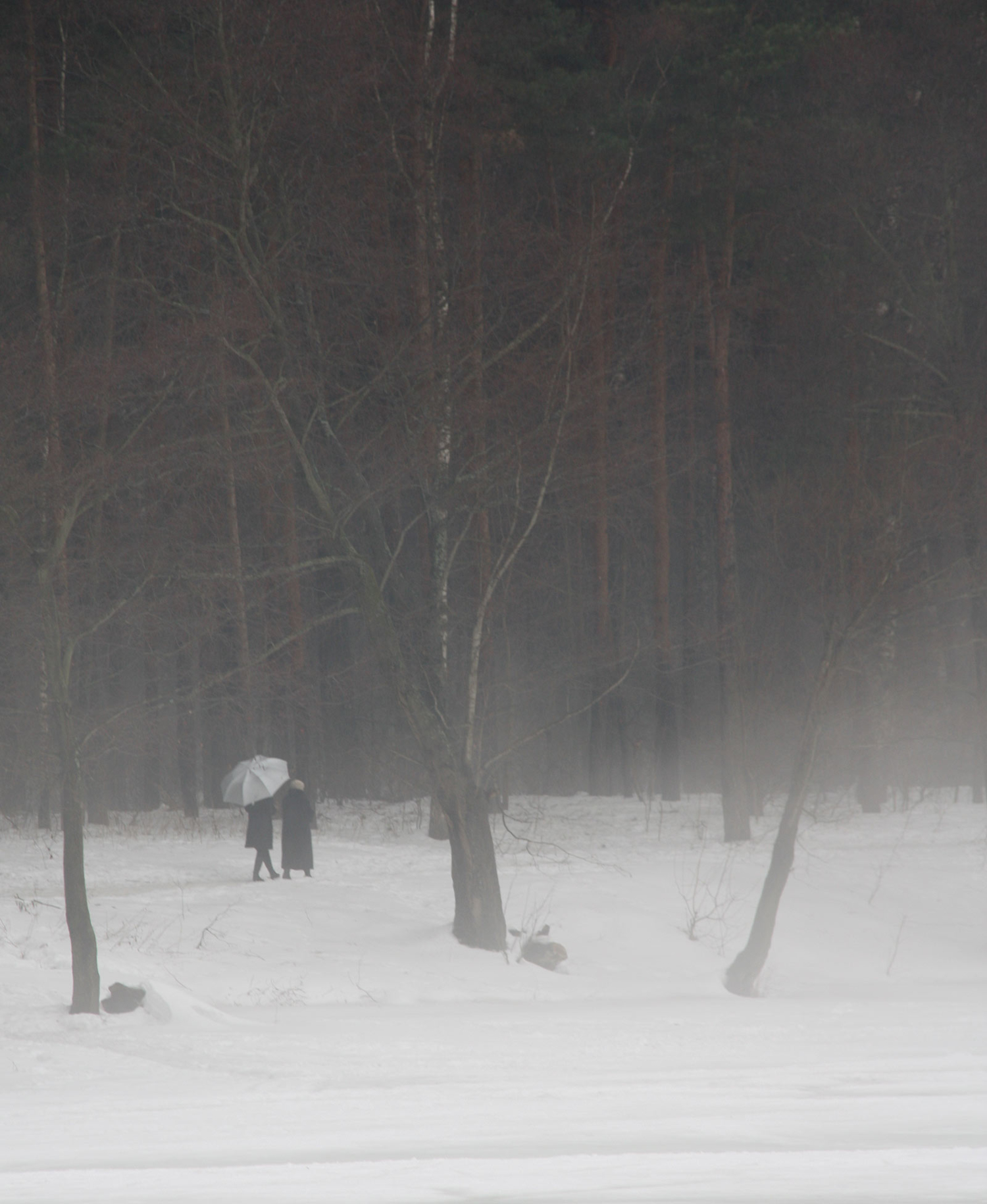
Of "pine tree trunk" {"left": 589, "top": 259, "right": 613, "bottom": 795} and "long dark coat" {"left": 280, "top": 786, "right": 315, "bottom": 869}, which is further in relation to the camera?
"long dark coat" {"left": 280, "top": 786, "right": 315, "bottom": 869}

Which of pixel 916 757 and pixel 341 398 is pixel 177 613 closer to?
pixel 341 398

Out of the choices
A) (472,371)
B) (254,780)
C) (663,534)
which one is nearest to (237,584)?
(254,780)

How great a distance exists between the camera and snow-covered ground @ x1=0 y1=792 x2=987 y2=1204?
514 centimetres

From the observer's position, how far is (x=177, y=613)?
20.7 metres

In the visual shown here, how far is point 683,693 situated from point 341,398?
66.2ft

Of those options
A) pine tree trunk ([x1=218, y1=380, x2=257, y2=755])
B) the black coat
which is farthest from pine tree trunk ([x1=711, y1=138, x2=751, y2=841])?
pine tree trunk ([x1=218, y1=380, x2=257, y2=755])

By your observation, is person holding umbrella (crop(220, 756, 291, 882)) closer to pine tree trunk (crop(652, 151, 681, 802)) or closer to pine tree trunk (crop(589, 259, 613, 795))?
pine tree trunk (crop(589, 259, 613, 795))

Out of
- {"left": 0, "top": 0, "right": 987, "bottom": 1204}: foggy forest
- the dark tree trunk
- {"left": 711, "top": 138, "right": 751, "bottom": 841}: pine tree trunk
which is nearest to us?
{"left": 0, "top": 0, "right": 987, "bottom": 1204}: foggy forest

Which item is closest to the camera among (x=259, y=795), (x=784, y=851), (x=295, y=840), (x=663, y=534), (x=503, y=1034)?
(x=503, y=1034)

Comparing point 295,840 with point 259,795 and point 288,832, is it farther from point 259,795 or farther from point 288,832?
point 259,795

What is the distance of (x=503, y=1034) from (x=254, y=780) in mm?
8666

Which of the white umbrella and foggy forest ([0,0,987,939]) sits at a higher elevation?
foggy forest ([0,0,987,939])

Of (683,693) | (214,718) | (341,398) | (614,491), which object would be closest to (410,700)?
(341,398)

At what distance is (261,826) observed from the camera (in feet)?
52.0
